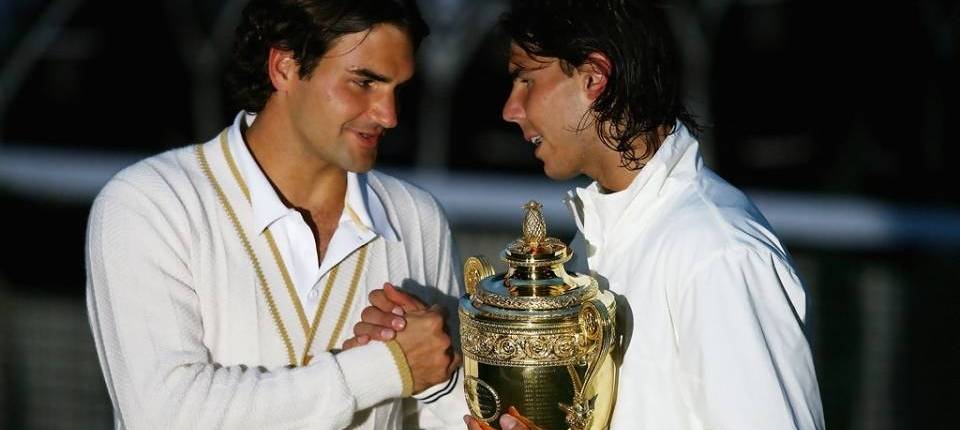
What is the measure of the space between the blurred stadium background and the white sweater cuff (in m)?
2.44

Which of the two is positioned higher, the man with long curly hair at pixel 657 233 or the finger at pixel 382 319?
the man with long curly hair at pixel 657 233

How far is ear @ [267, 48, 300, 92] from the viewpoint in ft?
11.0

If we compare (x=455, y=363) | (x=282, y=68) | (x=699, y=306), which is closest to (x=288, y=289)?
(x=455, y=363)

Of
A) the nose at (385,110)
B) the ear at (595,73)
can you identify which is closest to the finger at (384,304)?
the nose at (385,110)

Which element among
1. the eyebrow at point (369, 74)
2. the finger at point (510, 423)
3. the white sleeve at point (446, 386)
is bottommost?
the white sleeve at point (446, 386)

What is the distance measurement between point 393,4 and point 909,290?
3333mm

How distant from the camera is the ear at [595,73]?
10.3 ft

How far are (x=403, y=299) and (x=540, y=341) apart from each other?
380mm

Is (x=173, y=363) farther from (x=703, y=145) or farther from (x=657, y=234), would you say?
(x=703, y=145)

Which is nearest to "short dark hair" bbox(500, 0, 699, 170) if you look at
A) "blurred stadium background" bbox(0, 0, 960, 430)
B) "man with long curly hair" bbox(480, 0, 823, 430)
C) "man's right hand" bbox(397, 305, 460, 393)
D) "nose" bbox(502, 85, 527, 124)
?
"man with long curly hair" bbox(480, 0, 823, 430)

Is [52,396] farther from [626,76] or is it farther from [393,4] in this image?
[626,76]

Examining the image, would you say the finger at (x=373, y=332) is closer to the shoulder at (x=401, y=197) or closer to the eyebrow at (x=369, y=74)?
the shoulder at (x=401, y=197)

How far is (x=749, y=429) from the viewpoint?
276 cm

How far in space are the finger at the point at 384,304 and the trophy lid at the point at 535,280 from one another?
190mm
